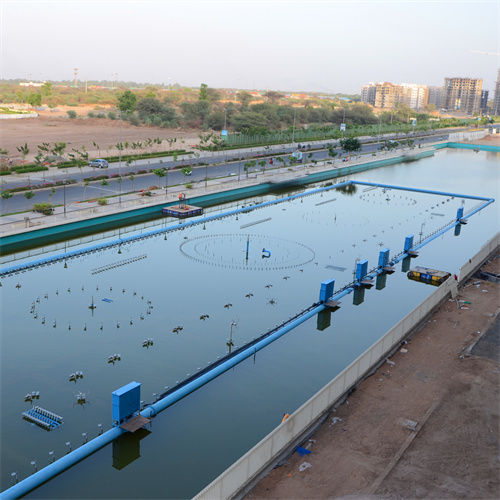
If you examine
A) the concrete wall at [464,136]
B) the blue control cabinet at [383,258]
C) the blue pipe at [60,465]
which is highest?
the concrete wall at [464,136]

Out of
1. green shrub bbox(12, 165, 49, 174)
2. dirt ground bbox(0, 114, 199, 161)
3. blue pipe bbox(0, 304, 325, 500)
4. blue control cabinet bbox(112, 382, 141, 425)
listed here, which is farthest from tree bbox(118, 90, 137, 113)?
blue control cabinet bbox(112, 382, 141, 425)

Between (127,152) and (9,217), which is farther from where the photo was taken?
(127,152)

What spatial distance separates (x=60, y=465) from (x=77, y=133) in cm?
7263

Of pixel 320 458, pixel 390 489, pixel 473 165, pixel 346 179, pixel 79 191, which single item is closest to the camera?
pixel 390 489

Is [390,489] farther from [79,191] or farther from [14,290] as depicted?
[79,191]

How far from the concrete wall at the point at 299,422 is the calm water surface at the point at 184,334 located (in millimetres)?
1641

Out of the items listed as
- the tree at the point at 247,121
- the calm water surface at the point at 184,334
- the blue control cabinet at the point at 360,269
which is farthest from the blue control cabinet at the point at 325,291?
the tree at the point at 247,121

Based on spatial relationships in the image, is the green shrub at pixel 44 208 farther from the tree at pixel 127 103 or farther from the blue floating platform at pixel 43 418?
the tree at pixel 127 103

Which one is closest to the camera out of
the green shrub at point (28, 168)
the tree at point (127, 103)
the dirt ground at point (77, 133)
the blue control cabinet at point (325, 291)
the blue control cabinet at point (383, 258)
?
the blue control cabinet at point (325, 291)

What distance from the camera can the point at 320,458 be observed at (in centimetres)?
1378

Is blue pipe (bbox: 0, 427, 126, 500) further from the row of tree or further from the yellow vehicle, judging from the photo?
the row of tree

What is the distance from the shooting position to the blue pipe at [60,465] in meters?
12.8

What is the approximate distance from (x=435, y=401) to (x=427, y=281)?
496 inches

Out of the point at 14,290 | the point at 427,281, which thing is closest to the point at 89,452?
the point at 14,290
